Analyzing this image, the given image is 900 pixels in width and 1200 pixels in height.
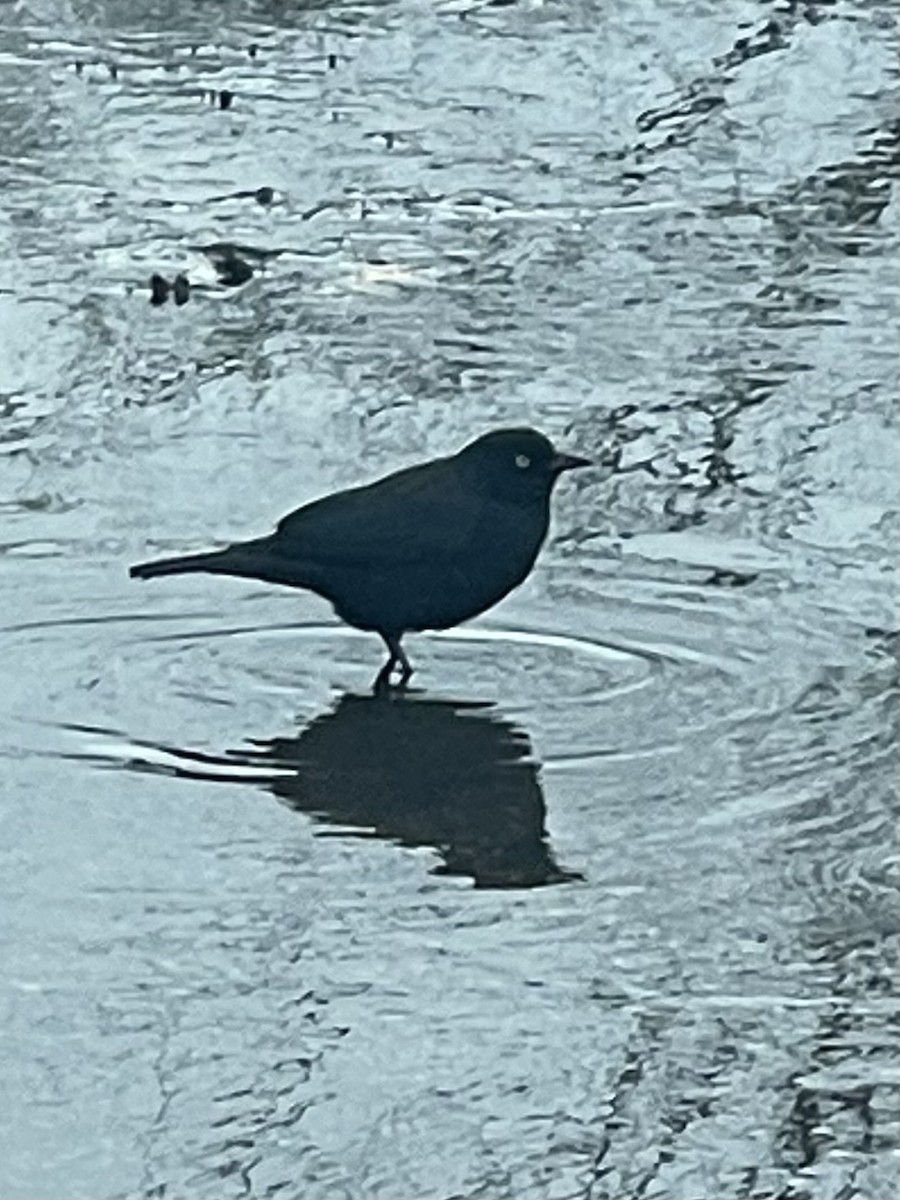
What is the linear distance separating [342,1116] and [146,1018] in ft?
1.48

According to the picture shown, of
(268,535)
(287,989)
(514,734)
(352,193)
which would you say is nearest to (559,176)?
(352,193)

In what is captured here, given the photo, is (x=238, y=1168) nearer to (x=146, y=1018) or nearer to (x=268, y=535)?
(x=146, y=1018)

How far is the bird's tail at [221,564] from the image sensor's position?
23.9 feet

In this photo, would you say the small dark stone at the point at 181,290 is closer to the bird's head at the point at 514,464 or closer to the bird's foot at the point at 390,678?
the bird's head at the point at 514,464

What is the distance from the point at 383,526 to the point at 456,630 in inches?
14.8

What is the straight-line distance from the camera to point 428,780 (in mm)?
6766

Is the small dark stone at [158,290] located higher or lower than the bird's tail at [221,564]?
lower

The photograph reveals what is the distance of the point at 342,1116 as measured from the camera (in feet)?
17.4

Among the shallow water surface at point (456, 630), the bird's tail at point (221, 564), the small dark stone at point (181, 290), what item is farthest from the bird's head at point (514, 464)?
the small dark stone at point (181, 290)

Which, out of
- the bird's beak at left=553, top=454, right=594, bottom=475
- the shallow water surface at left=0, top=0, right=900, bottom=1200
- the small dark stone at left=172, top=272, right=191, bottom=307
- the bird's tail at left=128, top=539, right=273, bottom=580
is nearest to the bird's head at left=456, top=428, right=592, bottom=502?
the bird's beak at left=553, top=454, right=594, bottom=475

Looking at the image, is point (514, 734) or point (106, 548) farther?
point (106, 548)

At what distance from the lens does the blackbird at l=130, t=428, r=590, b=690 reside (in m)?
7.25

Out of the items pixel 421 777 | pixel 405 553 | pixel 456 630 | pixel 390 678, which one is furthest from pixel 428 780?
pixel 456 630

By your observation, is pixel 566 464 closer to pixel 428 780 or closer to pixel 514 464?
pixel 514 464
